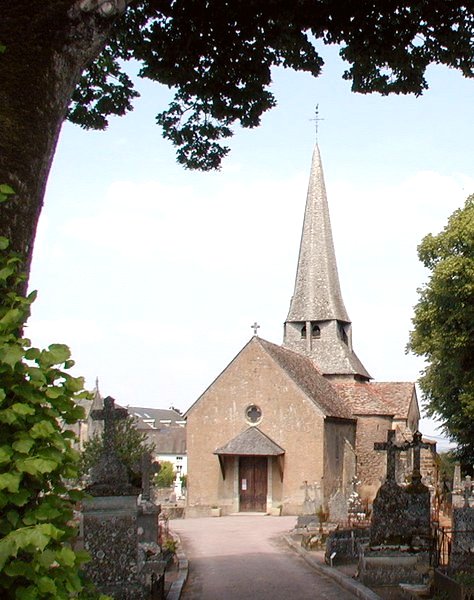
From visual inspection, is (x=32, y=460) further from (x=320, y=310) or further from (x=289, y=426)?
(x=320, y=310)

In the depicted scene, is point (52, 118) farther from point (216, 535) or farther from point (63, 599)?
point (216, 535)

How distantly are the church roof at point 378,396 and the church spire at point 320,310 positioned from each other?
89 cm

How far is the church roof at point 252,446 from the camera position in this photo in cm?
3806

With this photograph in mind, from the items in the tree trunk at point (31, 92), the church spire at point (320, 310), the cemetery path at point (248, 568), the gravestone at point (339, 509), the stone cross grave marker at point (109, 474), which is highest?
the church spire at point (320, 310)

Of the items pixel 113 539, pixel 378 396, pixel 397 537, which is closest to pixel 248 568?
pixel 397 537

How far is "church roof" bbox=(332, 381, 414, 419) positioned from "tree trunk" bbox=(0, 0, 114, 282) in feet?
133

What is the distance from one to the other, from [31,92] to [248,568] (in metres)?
14.3

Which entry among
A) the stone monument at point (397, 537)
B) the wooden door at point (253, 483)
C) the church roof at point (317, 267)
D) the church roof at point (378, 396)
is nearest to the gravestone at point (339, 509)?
the stone monument at point (397, 537)

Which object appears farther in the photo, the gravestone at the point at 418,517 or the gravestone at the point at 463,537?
the gravestone at the point at 418,517

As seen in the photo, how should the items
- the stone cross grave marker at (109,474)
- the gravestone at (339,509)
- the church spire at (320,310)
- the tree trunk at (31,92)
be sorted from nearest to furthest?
the tree trunk at (31,92) < the stone cross grave marker at (109,474) < the gravestone at (339,509) < the church spire at (320,310)

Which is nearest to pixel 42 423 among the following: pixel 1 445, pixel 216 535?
pixel 1 445

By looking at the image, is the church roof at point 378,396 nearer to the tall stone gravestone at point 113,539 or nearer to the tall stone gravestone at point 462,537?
the tall stone gravestone at point 462,537

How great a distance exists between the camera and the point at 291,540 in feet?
75.0

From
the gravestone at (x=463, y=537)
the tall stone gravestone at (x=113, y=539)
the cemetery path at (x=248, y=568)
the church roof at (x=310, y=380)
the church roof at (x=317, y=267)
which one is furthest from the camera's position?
the church roof at (x=317, y=267)
